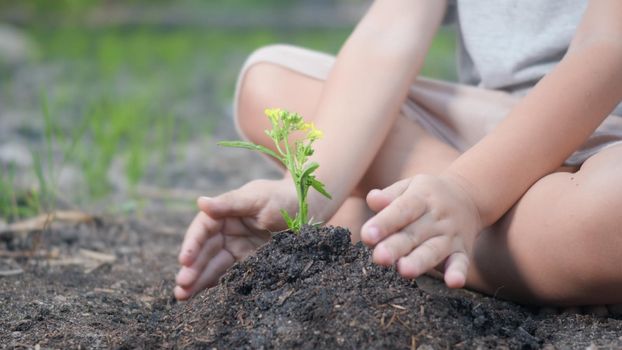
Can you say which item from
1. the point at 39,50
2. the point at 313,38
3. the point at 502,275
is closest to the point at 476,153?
the point at 502,275

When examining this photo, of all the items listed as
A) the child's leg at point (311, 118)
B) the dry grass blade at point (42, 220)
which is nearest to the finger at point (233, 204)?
the child's leg at point (311, 118)

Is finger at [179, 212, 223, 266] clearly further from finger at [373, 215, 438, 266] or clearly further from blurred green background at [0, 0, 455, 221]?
blurred green background at [0, 0, 455, 221]

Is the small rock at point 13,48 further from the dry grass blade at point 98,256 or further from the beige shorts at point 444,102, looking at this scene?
the beige shorts at point 444,102

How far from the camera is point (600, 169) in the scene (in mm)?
1598

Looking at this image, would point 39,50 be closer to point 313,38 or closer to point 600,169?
point 313,38

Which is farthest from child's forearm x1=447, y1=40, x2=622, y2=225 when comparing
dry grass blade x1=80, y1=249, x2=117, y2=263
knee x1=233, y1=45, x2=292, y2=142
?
dry grass blade x1=80, y1=249, x2=117, y2=263

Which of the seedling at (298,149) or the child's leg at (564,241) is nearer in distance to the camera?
the seedling at (298,149)

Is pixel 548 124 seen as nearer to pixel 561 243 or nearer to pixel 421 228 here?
pixel 561 243

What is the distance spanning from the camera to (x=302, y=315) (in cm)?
132

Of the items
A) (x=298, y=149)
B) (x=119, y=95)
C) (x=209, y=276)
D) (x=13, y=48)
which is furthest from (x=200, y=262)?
(x=13, y=48)

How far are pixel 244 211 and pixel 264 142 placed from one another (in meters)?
0.61

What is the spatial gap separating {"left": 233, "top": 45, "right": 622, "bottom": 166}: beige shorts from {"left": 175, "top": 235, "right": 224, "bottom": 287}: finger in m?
0.63

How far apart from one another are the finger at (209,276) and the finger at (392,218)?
18.3 inches

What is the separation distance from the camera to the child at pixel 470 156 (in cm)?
146
